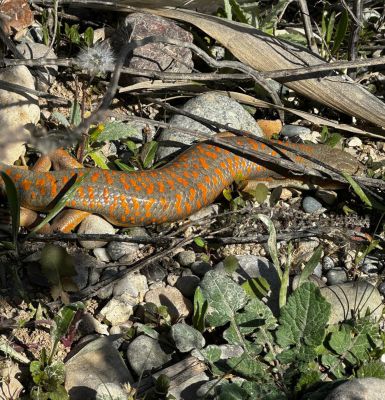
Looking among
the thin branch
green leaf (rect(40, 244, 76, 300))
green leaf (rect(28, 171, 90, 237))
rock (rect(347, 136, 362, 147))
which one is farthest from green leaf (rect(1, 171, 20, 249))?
rock (rect(347, 136, 362, 147))

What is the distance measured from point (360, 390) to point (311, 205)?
1.99 meters

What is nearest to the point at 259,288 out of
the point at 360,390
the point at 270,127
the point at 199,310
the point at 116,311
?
the point at 199,310

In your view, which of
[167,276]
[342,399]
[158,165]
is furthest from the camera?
[158,165]

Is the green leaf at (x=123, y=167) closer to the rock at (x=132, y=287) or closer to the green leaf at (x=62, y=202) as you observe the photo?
the green leaf at (x=62, y=202)

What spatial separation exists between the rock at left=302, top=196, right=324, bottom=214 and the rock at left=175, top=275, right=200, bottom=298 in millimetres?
1200

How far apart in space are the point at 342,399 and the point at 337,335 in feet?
2.25

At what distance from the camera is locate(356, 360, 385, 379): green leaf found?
3.60 m

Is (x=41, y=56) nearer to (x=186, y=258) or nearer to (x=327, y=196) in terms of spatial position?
(x=186, y=258)

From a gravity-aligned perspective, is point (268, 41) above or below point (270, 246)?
above

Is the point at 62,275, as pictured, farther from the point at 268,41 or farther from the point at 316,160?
the point at 268,41

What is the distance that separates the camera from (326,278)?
450 cm

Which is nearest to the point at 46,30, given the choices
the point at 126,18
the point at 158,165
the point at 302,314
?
the point at 126,18

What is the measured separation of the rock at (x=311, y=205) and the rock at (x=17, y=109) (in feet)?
7.03

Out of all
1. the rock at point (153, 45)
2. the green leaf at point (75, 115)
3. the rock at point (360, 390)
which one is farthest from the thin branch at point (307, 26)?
the rock at point (360, 390)
